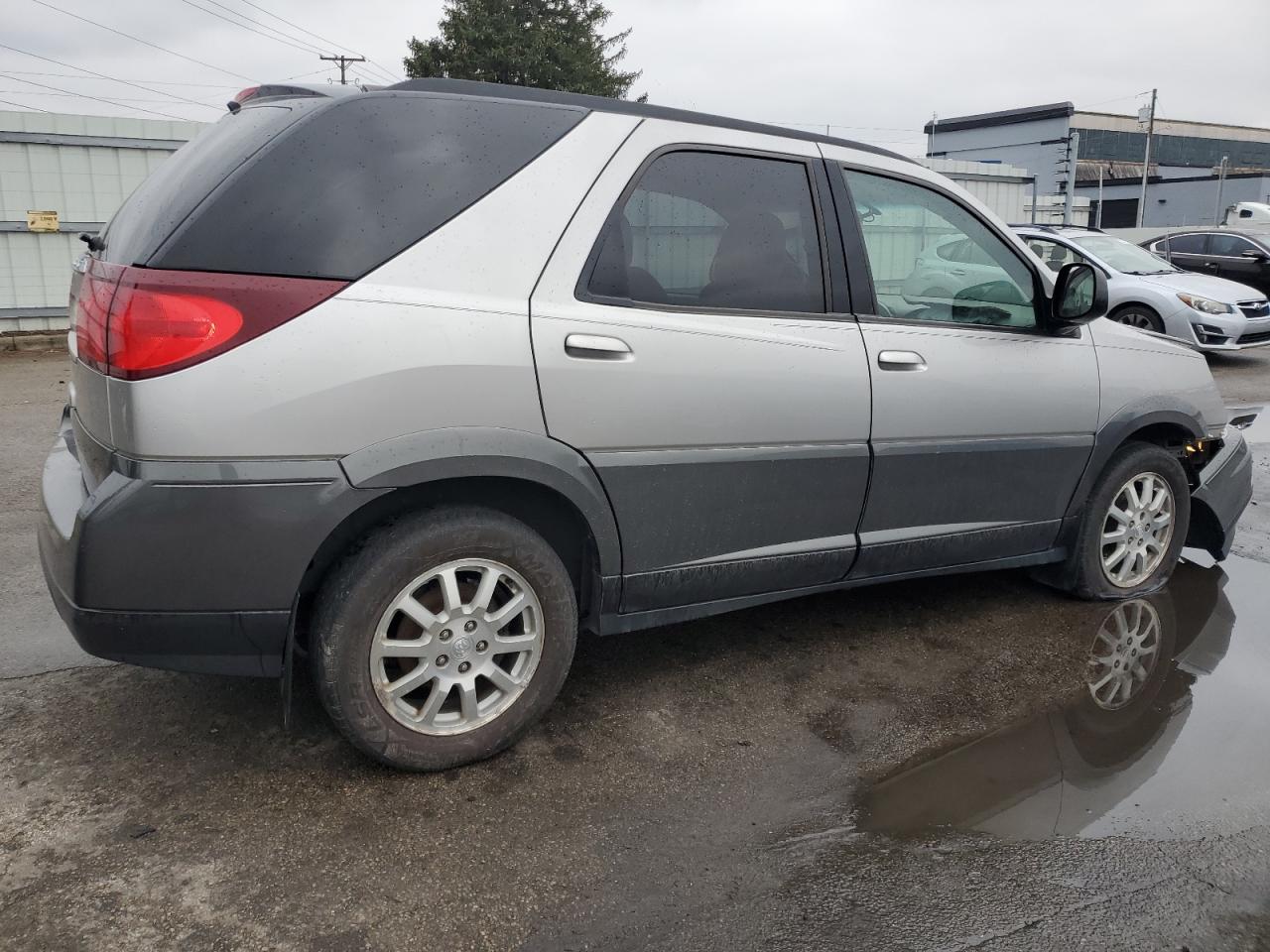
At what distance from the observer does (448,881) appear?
2494 millimetres

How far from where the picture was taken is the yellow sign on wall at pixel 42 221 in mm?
12055

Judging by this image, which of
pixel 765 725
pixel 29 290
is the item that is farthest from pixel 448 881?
pixel 29 290

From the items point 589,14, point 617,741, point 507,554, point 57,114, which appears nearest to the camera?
point 507,554

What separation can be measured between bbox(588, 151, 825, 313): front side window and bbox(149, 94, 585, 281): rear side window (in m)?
0.38

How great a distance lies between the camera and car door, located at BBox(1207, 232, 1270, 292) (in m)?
16.4

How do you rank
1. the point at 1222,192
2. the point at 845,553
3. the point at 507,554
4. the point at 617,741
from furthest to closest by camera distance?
the point at 1222,192 < the point at 845,553 < the point at 617,741 < the point at 507,554

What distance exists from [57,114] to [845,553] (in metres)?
11.9

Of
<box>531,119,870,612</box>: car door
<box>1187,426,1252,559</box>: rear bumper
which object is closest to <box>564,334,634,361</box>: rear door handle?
<box>531,119,870,612</box>: car door

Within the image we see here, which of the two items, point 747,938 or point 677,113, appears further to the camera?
point 677,113

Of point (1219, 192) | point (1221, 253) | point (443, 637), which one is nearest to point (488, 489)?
point (443, 637)

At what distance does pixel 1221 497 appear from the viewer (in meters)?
4.81

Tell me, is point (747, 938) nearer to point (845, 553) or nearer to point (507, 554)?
point (507, 554)

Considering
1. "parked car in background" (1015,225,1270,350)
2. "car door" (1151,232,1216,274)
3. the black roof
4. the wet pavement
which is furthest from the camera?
"car door" (1151,232,1216,274)

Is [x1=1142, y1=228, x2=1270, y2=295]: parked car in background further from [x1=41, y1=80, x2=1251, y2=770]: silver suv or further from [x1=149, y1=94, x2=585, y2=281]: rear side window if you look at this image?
[x1=149, y1=94, x2=585, y2=281]: rear side window
